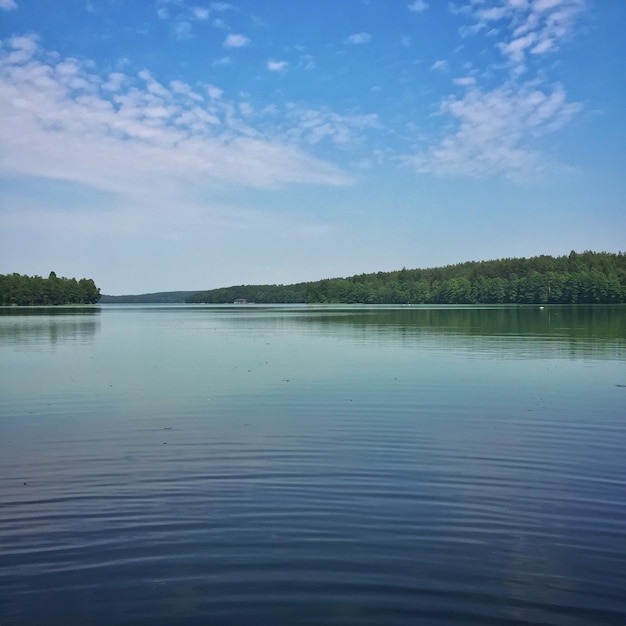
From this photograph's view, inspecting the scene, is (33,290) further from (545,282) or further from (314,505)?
(314,505)

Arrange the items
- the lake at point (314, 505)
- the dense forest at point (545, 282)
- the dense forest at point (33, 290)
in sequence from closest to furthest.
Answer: the lake at point (314, 505), the dense forest at point (545, 282), the dense forest at point (33, 290)

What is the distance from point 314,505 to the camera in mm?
9391

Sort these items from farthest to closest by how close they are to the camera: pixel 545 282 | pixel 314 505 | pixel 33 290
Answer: pixel 33 290, pixel 545 282, pixel 314 505

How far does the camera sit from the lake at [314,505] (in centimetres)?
652

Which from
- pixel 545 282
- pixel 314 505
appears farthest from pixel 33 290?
pixel 314 505

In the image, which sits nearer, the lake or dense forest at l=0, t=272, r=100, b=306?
the lake

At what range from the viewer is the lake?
6523mm

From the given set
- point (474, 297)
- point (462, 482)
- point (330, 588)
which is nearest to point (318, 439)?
point (462, 482)

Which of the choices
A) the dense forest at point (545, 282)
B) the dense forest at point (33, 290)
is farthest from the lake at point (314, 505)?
the dense forest at point (33, 290)

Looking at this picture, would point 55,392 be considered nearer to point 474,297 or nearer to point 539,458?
point 539,458

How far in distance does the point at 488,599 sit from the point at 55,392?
17679 mm

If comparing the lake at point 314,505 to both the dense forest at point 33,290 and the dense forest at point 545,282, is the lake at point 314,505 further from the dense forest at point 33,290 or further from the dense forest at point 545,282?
the dense forest at point 33,290

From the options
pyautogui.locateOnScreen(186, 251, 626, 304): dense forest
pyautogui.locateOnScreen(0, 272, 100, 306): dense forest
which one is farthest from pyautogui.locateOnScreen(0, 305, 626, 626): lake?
pyautogui.locateOnScreen(0, 272, 100, 306): dense forest

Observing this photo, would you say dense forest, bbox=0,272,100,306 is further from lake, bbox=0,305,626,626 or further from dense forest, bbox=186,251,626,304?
lake, bbox=0,305,626,626
